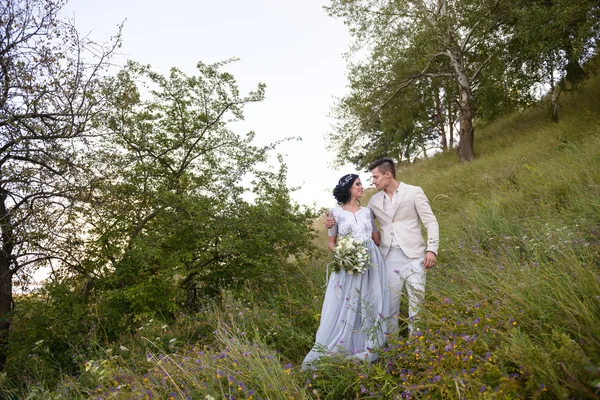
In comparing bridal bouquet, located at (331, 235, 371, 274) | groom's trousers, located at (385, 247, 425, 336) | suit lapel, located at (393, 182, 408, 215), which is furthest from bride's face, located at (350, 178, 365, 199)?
groom's trousers, located at (385, 247, 425, 336)

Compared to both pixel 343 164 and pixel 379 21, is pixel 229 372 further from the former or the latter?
pixel 343 164

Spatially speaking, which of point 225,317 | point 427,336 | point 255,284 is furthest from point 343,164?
point 427,336

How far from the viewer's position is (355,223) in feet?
15.1

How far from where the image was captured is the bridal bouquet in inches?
165

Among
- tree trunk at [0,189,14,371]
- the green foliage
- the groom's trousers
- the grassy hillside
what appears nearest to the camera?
the grassy hillside

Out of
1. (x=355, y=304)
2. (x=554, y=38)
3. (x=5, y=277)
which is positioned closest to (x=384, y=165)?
(x=355, y=304)

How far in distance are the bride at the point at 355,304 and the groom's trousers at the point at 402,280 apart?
0.32 ft

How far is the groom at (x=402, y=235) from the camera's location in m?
4.20

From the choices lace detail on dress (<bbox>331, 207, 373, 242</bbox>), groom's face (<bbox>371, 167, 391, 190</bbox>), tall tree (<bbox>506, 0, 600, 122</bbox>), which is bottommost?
lace detail on dress (<bbox>331, 207, 373, 242</bbox>)

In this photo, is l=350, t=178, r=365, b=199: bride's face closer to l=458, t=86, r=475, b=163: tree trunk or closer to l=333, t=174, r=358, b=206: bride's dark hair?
l=333, t=174, r=358, b=206: bride's dark hair

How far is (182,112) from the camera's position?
874cm

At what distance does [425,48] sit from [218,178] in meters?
9.42

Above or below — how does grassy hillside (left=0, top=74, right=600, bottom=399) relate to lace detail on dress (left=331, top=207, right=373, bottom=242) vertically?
below

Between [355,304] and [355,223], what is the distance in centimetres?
92
